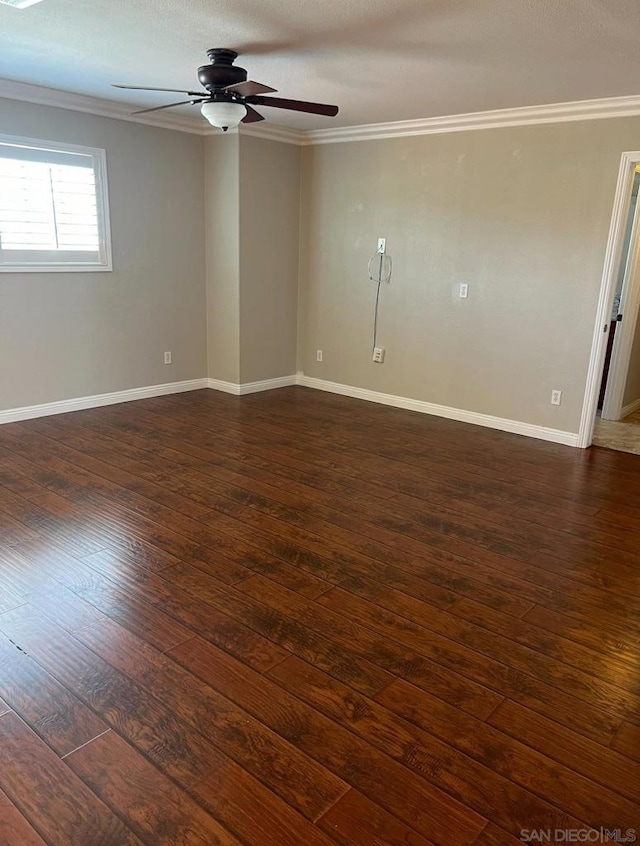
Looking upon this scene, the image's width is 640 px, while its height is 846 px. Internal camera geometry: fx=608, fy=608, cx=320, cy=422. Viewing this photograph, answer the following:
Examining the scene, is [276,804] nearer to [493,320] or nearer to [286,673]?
[286,673]

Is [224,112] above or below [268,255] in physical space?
above

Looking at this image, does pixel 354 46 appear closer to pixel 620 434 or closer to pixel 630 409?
pixel 620 434

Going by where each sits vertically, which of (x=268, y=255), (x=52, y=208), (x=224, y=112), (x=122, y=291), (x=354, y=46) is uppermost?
(x=354, y=46)

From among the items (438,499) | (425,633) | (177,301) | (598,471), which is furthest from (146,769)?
(177,301)

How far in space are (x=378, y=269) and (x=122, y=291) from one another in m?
2.36

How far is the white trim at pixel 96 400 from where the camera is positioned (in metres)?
4.95

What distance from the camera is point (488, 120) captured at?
4777mm

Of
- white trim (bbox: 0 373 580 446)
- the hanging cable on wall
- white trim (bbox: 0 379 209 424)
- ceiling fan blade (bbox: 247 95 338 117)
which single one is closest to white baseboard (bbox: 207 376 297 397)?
white trim (bbox: 0 373 580 446)

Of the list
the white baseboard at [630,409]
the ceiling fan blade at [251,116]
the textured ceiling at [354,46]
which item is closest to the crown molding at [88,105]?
the textured ceiling at [354,46]

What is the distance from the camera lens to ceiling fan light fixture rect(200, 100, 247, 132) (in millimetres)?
3188

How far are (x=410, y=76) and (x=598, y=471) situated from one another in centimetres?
292

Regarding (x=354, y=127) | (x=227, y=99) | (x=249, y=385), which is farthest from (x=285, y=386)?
(x=227, y=99)

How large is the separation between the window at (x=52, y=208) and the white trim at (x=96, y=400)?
1115 mm

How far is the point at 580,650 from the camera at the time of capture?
2.33 metres
